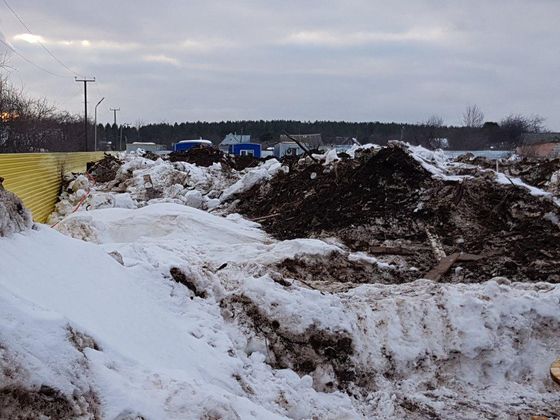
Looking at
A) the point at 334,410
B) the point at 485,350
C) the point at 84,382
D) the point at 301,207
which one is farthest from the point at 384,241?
the point at 84,382

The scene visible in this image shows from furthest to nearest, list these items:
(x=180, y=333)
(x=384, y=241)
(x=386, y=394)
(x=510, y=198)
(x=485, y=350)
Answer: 1. (x=510, y=198)
2. (x=384, y=241)
3. (x=485, y=350)
4. (x=386, y=394)
5. (x=180, y=333)

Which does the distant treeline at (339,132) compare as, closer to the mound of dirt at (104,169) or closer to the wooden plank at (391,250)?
the mound of dirt at (104,169)

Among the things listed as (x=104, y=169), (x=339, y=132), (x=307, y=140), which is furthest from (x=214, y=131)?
(x=104, y=169)

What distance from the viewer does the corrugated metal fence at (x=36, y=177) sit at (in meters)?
11.2

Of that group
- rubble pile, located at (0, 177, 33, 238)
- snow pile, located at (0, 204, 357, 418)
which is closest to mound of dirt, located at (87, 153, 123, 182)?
snow pile, located at (0, 204, 357, 418)

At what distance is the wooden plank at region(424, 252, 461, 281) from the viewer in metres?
8.56

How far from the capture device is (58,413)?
2854 millimetres

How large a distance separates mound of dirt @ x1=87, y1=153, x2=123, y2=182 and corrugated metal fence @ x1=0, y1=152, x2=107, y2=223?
9.17ft

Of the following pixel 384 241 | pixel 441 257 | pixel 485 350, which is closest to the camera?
pixel 485 350

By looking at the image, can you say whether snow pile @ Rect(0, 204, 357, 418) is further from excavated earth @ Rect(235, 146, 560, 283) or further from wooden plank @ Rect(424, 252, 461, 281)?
wooden plank @ Rect(424, 252, 461, 281)

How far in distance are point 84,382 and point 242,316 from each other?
2.48m

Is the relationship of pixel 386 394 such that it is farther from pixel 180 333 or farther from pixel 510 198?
pixel 510 198

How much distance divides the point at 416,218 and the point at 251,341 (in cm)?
729

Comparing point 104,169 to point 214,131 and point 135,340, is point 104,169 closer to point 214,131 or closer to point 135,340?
point 135,340
